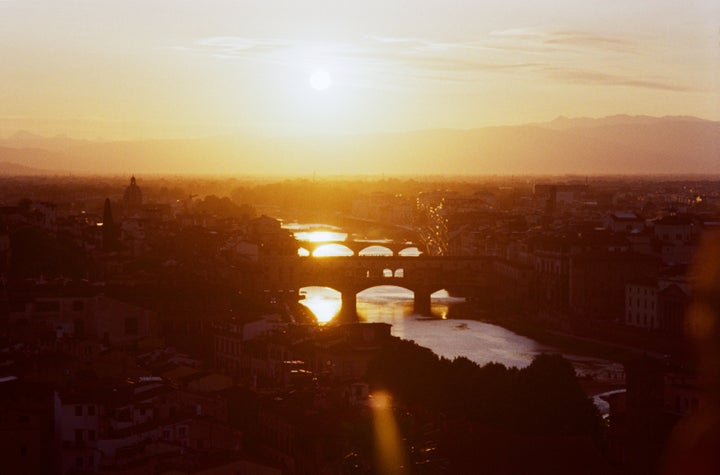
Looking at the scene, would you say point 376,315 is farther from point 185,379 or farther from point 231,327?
point 185,379

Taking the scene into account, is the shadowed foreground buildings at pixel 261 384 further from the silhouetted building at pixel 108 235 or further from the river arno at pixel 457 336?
the silhouetted building at pixel 108 235

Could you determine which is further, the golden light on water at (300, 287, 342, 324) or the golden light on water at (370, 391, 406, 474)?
the golden light on water at (300, 287, 342, 324)

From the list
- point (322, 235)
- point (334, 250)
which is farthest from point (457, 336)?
point (322, 235)

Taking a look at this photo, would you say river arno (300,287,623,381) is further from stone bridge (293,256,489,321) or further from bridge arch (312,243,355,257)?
bridge arch (312,243,355,257)

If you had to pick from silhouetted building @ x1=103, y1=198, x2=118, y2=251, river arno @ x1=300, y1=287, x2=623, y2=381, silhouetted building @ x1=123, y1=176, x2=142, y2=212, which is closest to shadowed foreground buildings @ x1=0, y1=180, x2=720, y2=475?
river arno @ x1=300, y1=287, x2=623, y2=381

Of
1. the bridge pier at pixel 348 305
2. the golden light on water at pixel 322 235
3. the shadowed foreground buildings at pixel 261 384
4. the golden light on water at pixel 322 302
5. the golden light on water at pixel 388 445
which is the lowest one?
the golden light on water at pixel 322 235

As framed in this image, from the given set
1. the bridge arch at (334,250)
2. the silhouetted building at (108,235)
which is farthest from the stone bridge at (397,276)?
the bridge arch at (334,250)

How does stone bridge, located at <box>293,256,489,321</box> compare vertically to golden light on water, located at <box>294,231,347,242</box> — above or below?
above

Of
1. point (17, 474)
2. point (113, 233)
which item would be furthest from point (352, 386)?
point (113, 233)
